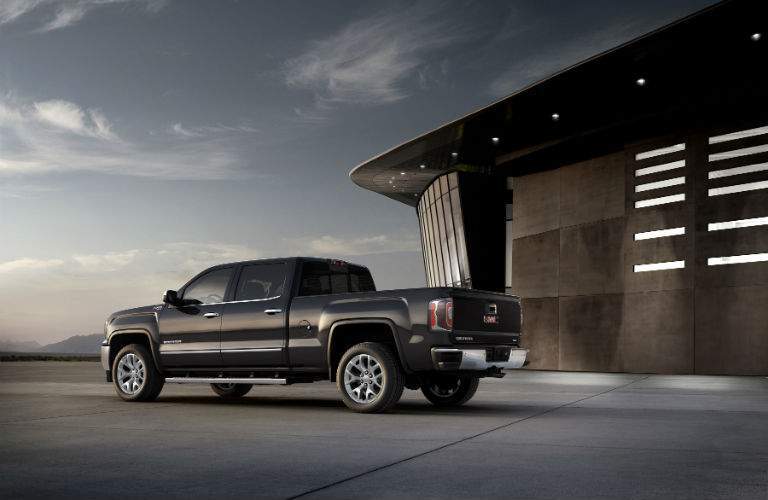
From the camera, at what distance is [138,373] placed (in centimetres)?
1272

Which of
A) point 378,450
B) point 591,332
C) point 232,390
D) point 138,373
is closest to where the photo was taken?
point 378,450

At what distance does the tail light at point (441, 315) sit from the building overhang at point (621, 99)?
14.3 meters

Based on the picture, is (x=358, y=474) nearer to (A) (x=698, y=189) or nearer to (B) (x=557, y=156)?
(A) (x=698, y=189)

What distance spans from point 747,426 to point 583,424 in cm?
184

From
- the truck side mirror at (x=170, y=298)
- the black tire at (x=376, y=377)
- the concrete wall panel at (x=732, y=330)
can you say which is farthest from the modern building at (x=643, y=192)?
the truck side mirror at (x=170, y=298)

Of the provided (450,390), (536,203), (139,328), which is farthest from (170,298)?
(536,203)

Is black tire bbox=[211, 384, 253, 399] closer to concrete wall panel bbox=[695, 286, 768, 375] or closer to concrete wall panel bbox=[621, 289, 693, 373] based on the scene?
concrete wall panel bbox=[695, 286, 768, 375]

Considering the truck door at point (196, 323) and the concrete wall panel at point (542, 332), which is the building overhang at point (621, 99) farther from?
the truck door at point (196, 323)

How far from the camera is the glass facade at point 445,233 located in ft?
123

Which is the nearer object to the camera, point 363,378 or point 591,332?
point 363,378

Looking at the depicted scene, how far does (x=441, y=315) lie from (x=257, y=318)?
2.77 m

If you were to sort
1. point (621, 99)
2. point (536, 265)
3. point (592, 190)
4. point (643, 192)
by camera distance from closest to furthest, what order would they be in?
1. point (621, 99)
2. point (643, 192)
3. point (592, 190)
4. point (536, 265)

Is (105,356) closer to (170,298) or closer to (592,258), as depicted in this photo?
(170,298)

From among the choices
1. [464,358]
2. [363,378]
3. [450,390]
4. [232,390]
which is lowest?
[232,390]
